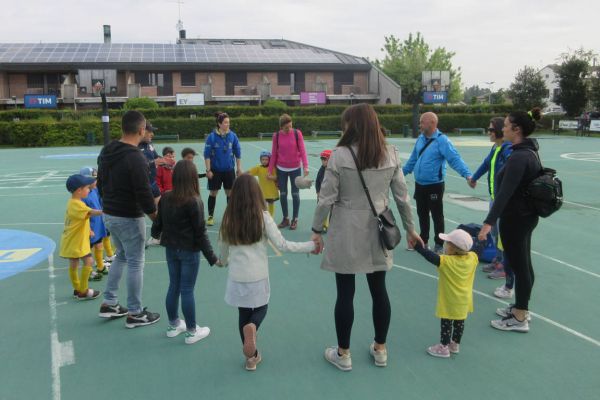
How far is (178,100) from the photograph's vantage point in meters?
39.8

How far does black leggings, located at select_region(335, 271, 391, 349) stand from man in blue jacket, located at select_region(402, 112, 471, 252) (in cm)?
320

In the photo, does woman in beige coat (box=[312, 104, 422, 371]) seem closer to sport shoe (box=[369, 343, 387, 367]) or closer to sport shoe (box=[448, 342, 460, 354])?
sport shoe (box=[369, 343, 387, 367])

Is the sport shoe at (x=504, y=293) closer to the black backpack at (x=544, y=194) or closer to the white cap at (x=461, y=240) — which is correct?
the black backpack at (x=544, y=194)

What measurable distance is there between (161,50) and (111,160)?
4839 cm

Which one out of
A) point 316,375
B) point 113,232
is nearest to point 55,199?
point 113,232

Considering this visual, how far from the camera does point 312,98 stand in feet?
143

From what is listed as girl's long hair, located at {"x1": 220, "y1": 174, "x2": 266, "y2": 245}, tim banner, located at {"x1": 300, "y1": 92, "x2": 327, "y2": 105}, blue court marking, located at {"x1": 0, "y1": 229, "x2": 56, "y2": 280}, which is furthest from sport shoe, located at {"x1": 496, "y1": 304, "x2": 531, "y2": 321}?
tim banner, located at {"x1": 300, "y1": 92, "x2": 327, "y2": 105}

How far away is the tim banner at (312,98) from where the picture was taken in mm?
43438

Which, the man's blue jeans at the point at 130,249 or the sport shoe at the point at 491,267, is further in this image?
the sport shoe at the point at 491,267

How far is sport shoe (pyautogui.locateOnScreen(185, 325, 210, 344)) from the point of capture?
15.1 ft

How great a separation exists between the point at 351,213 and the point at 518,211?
181 cm

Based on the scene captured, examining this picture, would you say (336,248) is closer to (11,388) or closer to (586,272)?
(11,388)

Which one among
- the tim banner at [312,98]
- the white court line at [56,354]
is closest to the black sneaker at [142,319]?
the white court line at [56,354]

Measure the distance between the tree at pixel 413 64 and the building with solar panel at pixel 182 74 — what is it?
9.02 meters
